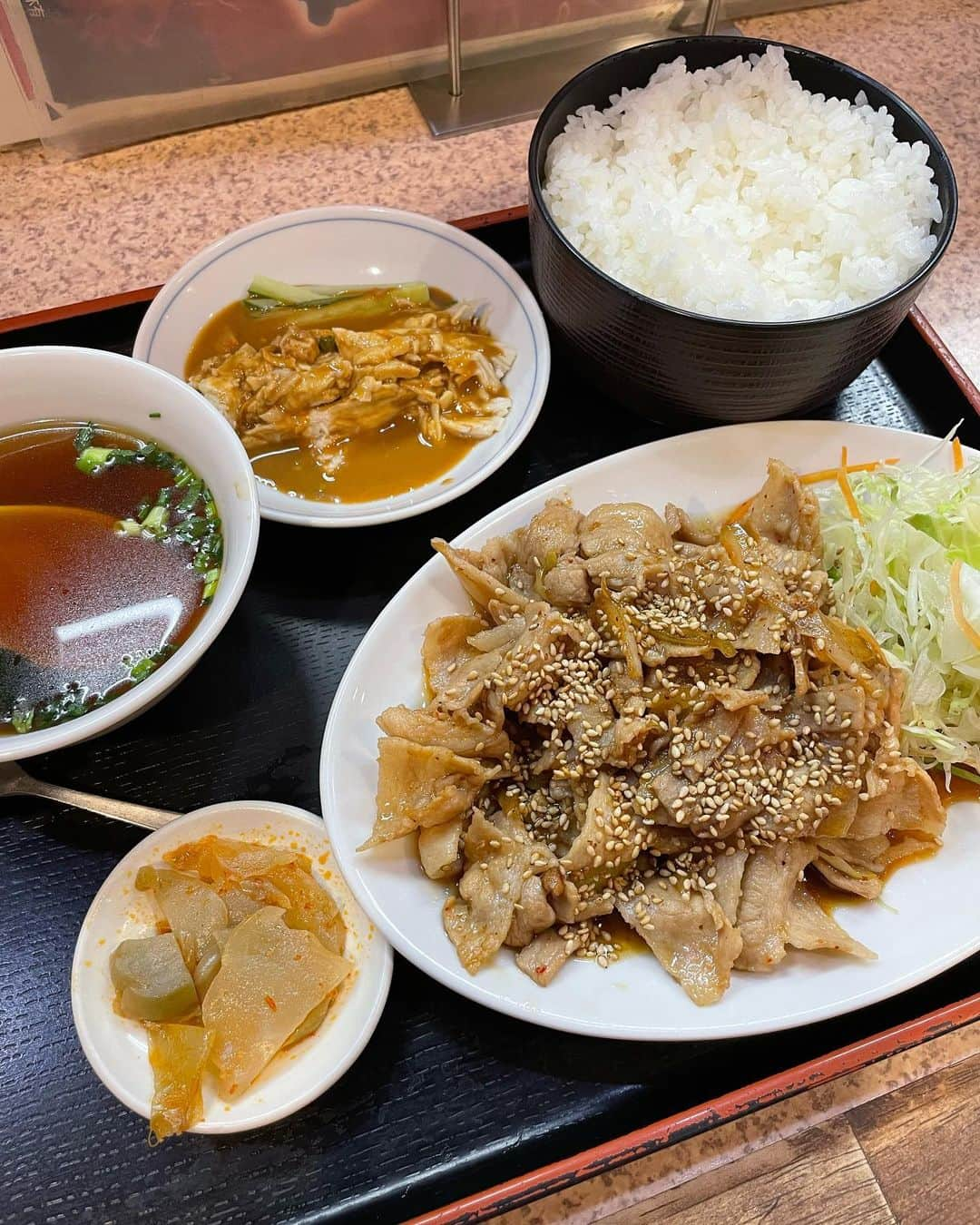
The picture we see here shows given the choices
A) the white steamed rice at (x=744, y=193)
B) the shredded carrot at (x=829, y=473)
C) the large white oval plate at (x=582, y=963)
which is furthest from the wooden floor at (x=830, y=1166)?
the white steamed rice at (x=744, y=193)

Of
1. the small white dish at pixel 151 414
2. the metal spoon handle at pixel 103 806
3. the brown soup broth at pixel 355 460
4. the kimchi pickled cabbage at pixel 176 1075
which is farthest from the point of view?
the brown soup broth at pixel 355 460

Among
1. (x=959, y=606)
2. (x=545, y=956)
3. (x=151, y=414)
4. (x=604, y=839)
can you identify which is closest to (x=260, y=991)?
(x=545, y=956)

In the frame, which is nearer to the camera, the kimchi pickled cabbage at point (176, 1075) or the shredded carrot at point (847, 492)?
the kimchi pickled cabbage at point (176, 1075)

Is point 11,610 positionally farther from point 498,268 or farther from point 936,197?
point 936,197

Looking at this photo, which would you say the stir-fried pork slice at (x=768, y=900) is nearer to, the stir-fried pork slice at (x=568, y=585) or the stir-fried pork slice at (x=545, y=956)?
the stir-fried pork slice at (x=545, y=956)

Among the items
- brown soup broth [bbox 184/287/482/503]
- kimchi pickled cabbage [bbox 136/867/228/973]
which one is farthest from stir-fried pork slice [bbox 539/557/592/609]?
kimchi pickled cabbage [bbox 136/867/228/973]

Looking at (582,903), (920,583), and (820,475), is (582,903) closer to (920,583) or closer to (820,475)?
(920,583)

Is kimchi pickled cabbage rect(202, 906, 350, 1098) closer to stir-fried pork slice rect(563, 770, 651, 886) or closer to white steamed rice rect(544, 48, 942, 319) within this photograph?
stir-fried pork slice rect(563, 770, 651, 886)
